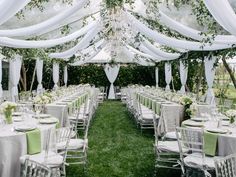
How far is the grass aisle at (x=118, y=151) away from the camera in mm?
5324

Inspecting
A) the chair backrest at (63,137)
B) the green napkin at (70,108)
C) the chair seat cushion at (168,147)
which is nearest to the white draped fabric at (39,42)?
the green napkin at (70,108)

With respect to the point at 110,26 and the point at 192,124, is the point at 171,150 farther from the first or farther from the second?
the point at 110,26

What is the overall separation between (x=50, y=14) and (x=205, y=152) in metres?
3.76

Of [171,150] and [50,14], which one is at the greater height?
[50,14]

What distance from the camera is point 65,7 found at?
654 cm

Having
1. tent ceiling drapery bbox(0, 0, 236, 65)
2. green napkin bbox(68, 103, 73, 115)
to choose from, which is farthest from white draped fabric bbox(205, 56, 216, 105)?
green napkin bbox(68, 103, 73, 115)

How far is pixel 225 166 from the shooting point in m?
2.95

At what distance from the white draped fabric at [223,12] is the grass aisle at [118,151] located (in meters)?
2.37

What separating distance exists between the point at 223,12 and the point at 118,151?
3573mm

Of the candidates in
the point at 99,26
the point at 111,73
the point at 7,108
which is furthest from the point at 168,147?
the point at 111,73

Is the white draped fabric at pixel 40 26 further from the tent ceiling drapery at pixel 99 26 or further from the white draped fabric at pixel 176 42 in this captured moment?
the white draped fabric at pixel 176 42

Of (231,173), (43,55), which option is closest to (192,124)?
(231,173)

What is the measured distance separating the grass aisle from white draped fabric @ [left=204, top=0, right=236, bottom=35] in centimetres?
237

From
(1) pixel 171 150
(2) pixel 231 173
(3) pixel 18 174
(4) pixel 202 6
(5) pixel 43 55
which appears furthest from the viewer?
(5) pixel 43 55
